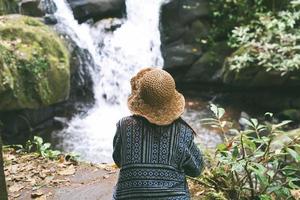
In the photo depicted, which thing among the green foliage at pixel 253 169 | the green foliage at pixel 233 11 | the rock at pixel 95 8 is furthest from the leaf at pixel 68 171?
the green foliage at pixel 233 11

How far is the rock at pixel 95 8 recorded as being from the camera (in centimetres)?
1083

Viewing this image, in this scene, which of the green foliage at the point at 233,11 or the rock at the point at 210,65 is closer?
the green foliage at the point at 233,11

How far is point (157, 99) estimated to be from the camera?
8.23 feet

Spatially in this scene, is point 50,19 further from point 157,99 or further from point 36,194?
point 157,99

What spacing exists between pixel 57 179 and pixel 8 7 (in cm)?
594

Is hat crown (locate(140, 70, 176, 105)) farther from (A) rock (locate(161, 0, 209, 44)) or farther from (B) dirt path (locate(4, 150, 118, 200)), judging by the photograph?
(A) rock (locate(161, 0, 209, 44))

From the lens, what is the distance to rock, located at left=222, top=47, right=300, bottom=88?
29.9 ft

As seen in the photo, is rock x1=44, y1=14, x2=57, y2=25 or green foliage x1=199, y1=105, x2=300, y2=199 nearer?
green foliage x1=199, y1=105, x2=300, y2=199

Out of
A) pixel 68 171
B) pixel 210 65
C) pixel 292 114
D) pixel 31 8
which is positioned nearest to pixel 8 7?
pixel 31 8

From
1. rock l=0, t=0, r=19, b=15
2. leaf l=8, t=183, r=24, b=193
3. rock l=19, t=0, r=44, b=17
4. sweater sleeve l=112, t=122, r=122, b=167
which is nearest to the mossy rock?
rock l=0, t=0, r=19, b=15

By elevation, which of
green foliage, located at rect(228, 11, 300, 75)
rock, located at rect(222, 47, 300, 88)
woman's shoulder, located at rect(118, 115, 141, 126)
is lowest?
rock, located at rect(222, 47, 300, 88)

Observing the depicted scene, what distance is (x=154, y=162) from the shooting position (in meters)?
2.55

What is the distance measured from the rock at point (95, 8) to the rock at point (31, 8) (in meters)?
0.92

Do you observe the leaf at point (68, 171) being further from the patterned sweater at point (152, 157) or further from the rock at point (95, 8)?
the rock at point (95, 8)
